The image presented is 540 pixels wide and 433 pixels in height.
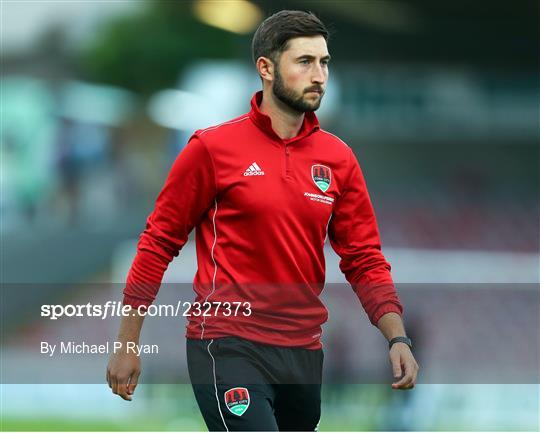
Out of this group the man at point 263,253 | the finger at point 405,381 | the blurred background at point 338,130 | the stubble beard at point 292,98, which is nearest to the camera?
the finger at point 405,381

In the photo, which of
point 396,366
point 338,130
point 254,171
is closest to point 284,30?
point 254,171

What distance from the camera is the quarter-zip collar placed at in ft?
11.9

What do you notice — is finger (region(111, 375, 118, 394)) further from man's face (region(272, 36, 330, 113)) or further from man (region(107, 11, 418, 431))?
man's face (region(272, 36, 330, 113))

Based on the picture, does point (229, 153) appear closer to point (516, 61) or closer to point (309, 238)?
point (309, 238)


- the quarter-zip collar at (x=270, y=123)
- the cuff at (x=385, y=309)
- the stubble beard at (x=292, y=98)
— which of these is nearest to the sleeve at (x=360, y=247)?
the cuff at (x=385, y=309)

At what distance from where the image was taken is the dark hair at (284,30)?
3.58m

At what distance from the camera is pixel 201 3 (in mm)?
14734

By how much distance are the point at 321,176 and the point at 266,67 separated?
388 mm

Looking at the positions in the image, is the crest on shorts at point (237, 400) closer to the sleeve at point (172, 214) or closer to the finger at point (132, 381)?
the finger at point (132, 381)

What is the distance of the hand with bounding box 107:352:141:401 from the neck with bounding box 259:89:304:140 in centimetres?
86

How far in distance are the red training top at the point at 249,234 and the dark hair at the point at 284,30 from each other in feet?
0.64

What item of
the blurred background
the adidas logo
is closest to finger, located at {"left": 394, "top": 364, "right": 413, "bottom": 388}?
the adidas logo

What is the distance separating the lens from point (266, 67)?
3660 millimetres

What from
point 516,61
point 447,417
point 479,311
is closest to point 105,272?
point 479,311
